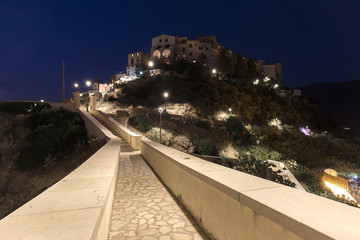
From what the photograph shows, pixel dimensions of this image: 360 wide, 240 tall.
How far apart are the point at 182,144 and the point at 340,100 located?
476ft

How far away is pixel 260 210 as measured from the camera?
1.91 metres

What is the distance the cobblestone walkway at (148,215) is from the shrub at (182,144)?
32.0 ft

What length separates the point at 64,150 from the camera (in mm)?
14125

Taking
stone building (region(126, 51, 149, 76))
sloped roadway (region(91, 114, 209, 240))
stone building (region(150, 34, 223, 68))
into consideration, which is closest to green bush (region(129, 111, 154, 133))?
sloped roadway (region(91, 114, 209, 240))

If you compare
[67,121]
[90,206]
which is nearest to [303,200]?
[90,206]

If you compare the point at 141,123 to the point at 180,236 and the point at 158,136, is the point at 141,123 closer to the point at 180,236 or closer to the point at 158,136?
the point at 158,136

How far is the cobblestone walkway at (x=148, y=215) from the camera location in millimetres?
3223

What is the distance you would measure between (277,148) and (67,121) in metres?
23.8

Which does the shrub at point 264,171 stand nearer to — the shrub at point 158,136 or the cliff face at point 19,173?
the shrub at point 158,136

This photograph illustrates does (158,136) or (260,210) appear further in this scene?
(158,136)

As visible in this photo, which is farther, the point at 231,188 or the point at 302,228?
the point at 231,188

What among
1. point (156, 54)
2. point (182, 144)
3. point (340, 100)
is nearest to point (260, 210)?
point (182, 144)

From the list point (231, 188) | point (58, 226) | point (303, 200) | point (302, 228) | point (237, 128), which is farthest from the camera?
point (237, 128)

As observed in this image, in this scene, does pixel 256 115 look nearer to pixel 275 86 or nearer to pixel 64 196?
pixel 275 86
